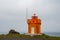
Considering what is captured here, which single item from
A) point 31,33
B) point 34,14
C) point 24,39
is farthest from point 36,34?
point 24,39

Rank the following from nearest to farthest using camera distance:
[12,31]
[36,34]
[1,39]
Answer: [1,39] → [36,34] → [12,31]

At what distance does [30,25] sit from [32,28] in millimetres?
502

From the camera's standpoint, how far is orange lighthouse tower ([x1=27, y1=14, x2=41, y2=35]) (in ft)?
97.0

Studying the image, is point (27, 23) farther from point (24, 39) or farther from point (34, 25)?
point (24, 39)

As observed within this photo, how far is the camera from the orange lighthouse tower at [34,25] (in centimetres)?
2958

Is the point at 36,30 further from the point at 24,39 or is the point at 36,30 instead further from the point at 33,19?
the point at 24,39

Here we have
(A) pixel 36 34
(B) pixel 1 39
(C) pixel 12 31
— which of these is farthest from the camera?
(C) pixel 12 31

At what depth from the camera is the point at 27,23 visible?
30.1m

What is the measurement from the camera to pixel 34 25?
96.9 feet

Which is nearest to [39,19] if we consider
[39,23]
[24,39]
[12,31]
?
[39,23]

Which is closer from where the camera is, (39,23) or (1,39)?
(1,39)

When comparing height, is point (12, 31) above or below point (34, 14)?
below

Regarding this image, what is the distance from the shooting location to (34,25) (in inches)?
1163

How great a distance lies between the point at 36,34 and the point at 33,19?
6.90 ft
